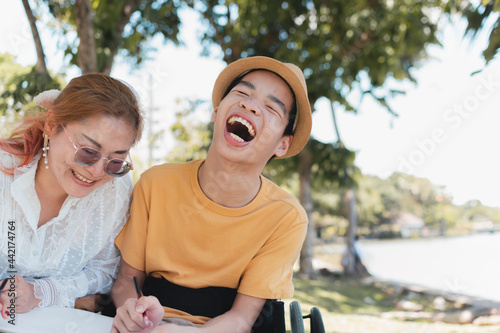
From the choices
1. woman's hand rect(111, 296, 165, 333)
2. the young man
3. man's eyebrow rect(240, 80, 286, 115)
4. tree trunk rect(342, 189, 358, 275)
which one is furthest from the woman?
tree trunk rect(342, 189, 358, 275)

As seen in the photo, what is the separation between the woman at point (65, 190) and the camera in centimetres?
194

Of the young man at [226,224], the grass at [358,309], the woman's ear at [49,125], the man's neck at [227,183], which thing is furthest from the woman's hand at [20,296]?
the grass at [358,309]

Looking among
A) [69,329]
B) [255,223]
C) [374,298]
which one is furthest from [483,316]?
[69,329]

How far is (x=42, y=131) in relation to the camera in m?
2.12

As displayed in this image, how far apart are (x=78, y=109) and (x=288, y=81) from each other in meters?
1.00

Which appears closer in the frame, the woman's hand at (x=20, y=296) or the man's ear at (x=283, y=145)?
the woman's hand at (x=20, y=296)

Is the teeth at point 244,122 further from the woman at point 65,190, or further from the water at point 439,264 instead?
the water at point 439,264

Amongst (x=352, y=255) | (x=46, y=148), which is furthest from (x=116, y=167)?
(x=352, y=255)

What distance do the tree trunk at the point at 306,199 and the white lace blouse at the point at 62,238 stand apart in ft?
24.4

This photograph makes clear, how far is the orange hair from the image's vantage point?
77.0 inches

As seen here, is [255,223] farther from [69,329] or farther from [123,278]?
[69,329]

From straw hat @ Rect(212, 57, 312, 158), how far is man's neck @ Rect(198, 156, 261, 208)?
361mm

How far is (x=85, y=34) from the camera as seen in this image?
13.9 ft

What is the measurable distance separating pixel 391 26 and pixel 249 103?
23.6 feet
